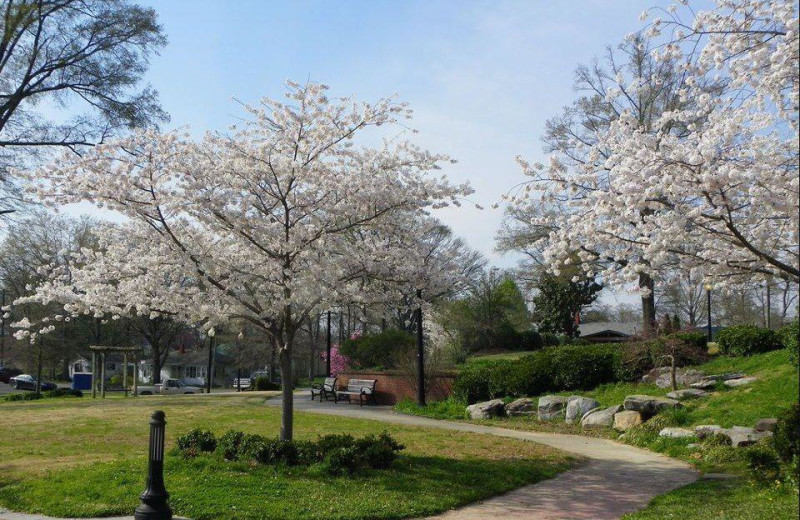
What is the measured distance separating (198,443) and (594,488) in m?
5.74

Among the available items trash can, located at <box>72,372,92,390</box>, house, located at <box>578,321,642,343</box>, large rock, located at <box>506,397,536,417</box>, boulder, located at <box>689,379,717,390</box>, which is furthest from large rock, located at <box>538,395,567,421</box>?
trash can, located at <box>72,372,92,390</box>

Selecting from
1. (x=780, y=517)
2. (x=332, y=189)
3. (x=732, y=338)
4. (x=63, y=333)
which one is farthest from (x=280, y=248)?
(x=63, y=333)

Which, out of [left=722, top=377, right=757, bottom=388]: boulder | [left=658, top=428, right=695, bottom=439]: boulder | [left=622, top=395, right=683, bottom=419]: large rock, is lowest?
[left=658, top=428, right=695, bottom=439]: boulder

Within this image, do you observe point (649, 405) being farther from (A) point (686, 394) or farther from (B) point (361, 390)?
(B) point (361, 390)

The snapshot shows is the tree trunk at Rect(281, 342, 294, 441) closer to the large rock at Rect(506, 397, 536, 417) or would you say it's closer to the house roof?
the large rock at Rect(506, 397, 536, 417)

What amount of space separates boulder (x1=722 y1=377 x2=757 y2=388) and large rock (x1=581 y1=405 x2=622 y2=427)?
2281 mm

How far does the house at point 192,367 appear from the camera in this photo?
73.7 m

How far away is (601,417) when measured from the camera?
15.0 metres

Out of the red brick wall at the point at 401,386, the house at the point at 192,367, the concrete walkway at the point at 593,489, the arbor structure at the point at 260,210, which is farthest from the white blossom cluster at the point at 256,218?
the house at the point at 192,367

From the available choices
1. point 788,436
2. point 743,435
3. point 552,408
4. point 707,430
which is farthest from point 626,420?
point 788,436

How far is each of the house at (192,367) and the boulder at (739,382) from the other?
6334 centimetres

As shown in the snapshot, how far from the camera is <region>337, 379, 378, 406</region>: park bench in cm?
2364

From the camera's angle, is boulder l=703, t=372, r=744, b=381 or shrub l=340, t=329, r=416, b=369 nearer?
boulder l=703, t=372, r=744, b=381

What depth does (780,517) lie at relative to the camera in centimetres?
630
